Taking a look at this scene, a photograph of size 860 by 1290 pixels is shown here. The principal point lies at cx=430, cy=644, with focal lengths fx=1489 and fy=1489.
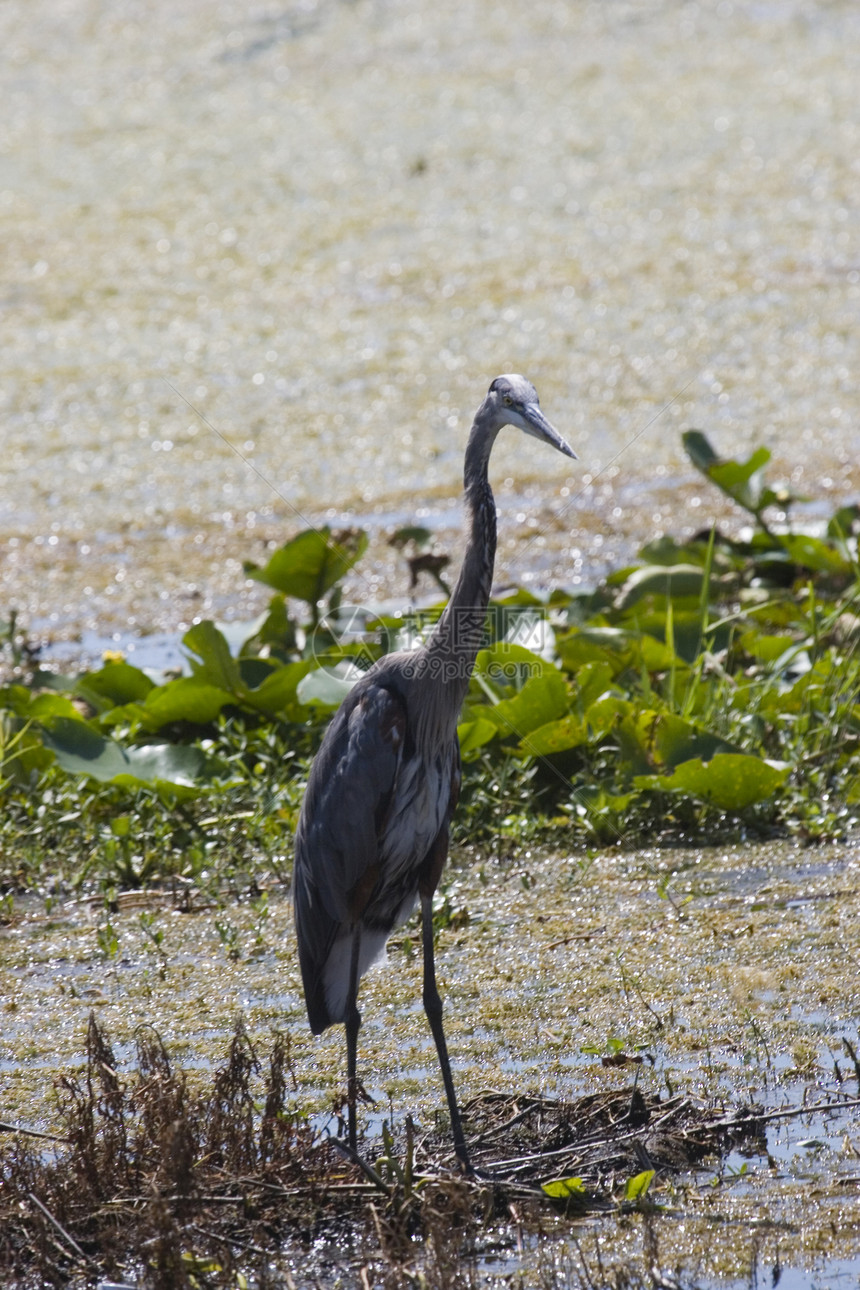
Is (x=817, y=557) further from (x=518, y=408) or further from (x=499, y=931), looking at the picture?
(x=518, y=408)

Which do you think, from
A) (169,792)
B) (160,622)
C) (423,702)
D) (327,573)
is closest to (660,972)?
(423,702)

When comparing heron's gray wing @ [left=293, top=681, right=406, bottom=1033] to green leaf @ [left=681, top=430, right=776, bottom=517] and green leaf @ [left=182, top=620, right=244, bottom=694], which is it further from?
green leaf @ [left=681, top=430, right=776, bottom=517]

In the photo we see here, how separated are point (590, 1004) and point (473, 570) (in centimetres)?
120

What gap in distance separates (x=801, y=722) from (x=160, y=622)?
2.79 m

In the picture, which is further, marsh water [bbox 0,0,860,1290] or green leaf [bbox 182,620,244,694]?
green leaf [bbox 182,620,244,694]

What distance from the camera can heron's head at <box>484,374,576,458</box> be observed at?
10.3ft

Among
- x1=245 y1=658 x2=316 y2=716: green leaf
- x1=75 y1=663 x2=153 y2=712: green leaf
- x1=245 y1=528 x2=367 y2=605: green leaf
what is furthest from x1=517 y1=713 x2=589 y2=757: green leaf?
x1=75 y1=663 x2=153 y2=712: green leaf

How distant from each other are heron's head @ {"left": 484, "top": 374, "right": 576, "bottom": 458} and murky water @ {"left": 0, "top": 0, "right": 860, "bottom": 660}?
3.36 metres

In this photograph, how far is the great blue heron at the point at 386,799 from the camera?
3285 mm

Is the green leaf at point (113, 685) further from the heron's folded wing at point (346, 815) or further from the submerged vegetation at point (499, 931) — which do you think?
the heron's folded wing at point (346, 815)

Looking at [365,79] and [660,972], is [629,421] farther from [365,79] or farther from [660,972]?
[365,79]

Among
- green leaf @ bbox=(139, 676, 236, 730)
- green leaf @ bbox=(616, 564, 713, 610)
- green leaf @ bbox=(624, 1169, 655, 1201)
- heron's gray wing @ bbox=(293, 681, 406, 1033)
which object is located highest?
green leaf @ bbox=(616, 564, 713, 610)

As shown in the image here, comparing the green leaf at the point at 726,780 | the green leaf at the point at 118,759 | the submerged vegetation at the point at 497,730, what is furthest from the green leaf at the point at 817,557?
the green leaf at the point at 118,759

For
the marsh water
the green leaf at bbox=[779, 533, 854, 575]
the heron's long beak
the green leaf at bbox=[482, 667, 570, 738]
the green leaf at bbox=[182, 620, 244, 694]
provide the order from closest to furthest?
the heron's long beak, the marsh water, the green leaf at bbox=[482, 667, 570, 738], the green leaf at bbox=[182, 620, 244, 694], the green leaf at bbox=[779, 533, 854, 575]
